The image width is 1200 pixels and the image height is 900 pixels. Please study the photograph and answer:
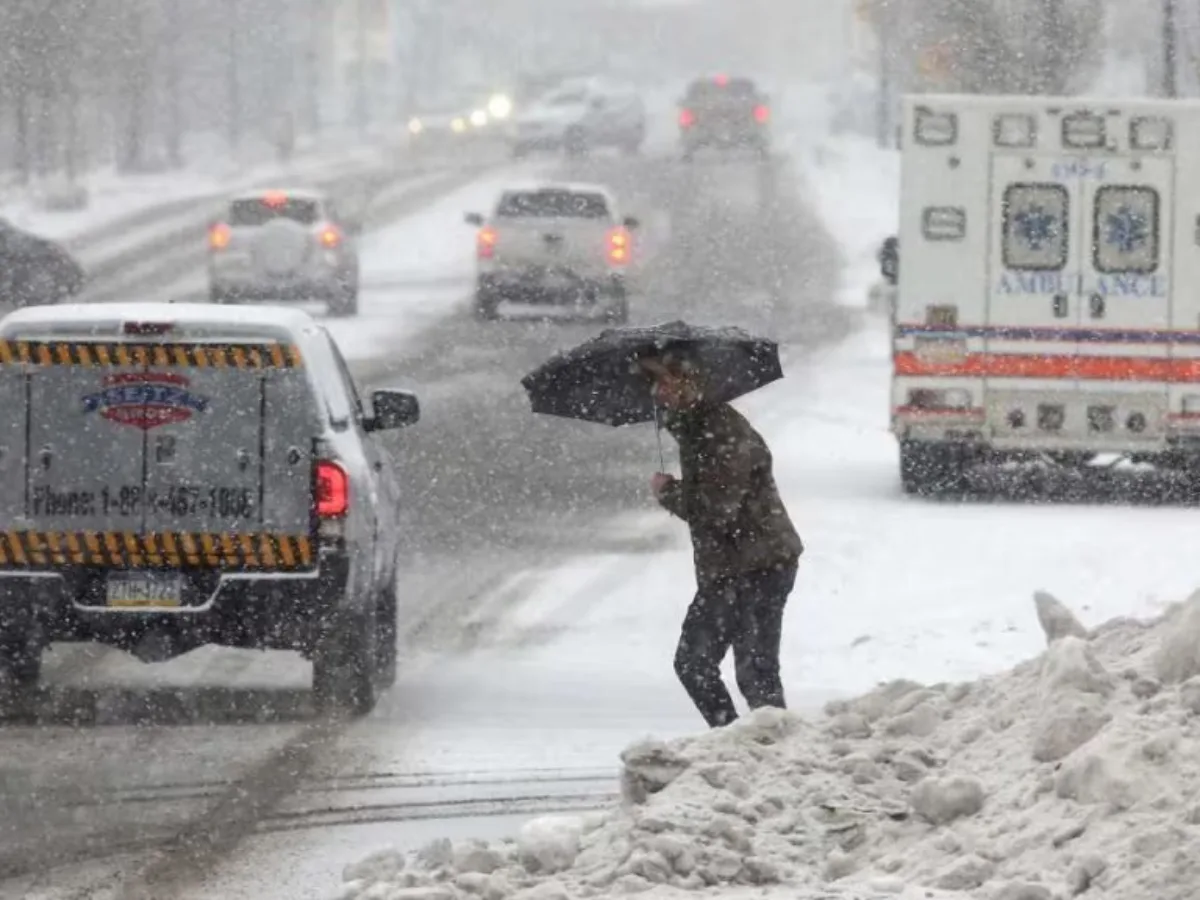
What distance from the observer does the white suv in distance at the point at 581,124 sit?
72.7 metres

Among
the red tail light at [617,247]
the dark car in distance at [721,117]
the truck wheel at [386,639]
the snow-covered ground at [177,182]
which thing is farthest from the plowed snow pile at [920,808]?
the dark car in distance at [721,117]

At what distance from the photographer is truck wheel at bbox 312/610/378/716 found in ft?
44.4

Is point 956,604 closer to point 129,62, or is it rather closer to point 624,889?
point 624,889

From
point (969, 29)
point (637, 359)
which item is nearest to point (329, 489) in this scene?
point (637, 359)

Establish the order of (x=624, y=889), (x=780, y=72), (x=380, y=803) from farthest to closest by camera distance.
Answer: (x=780, y=72) < (x=380, y=803) < (x=624, y=889)

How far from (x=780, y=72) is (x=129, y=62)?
3491 inches

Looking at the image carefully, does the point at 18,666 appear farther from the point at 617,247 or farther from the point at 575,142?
the point at 575,142

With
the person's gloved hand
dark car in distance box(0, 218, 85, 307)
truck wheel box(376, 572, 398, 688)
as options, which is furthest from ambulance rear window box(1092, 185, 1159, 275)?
dark car in distance box(0, 218, 85, 307)

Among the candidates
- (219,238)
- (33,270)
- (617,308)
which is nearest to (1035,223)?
(617,308)

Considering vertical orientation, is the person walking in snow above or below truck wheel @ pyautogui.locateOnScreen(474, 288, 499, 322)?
above

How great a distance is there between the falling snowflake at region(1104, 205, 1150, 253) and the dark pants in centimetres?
1123

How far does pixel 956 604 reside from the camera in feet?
55.7

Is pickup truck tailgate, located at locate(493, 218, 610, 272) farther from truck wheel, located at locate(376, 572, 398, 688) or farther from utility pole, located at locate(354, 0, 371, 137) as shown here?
utility pole, located at locate(354, 0, 371, 137)

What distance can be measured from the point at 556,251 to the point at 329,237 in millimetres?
3058
